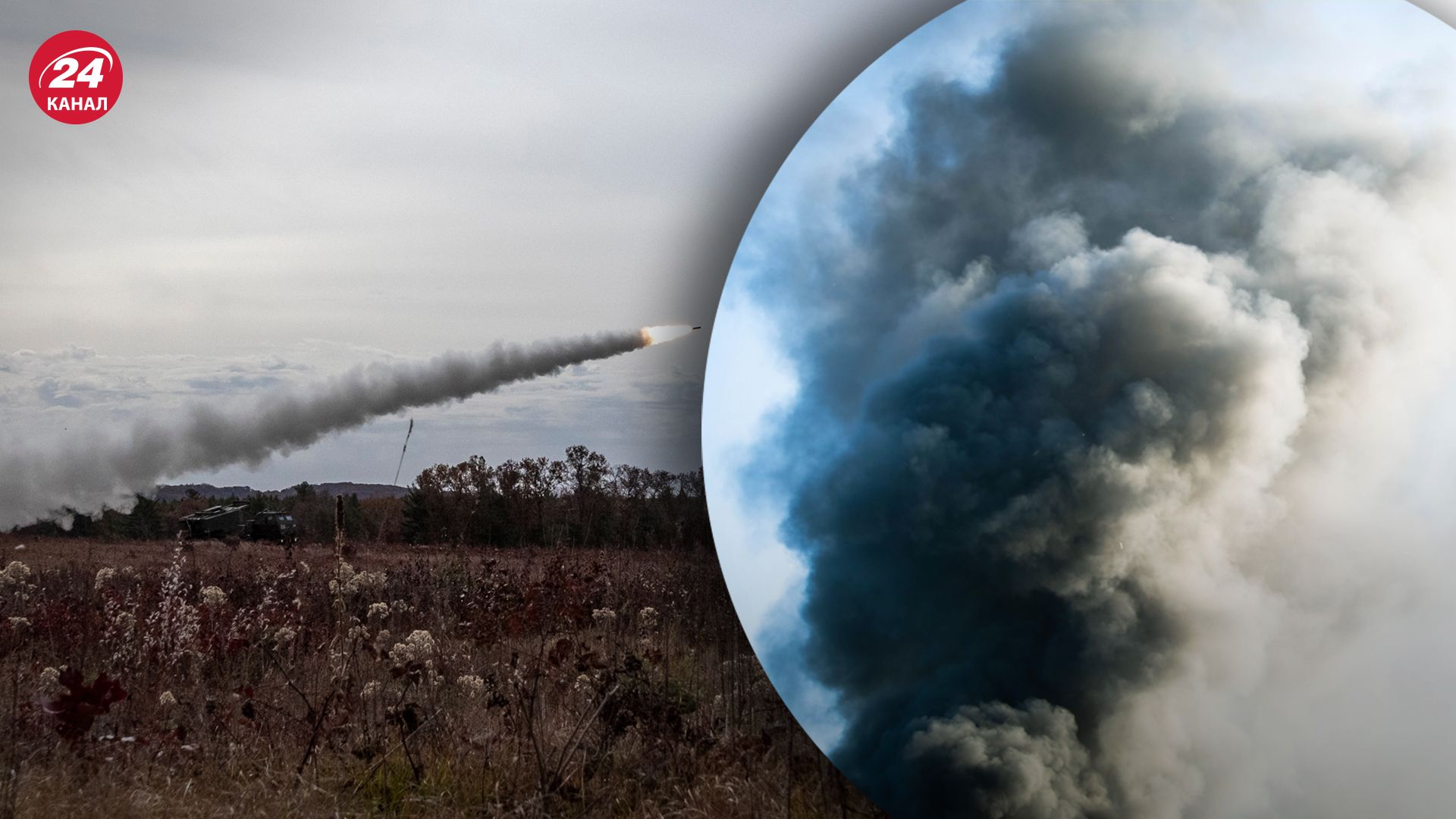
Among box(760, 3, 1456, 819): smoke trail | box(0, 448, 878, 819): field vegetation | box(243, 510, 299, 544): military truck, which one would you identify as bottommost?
box(243, 510, 299, 544): military truck

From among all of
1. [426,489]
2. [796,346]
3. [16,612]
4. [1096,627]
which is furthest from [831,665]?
[426,489]

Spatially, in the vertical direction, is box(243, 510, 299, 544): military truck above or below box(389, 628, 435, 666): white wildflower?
below

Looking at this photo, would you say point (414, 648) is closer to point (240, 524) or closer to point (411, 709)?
point (411, 709)

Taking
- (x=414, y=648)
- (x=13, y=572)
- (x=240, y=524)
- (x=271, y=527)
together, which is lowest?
(x=271, y=527)

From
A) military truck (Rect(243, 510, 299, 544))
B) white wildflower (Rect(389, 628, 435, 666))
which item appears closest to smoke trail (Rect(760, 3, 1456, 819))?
white wildflower (Rect(389, 628, 435, 666))

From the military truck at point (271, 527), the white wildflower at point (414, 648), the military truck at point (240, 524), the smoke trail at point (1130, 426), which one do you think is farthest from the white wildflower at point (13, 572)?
the military truck at point (271, 527)

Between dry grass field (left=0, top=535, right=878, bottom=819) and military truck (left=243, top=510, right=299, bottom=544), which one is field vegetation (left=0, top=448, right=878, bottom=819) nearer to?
dry grass field (left=0, top=535, right=878, bottom=819)

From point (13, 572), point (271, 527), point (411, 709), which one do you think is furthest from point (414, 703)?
point (271, 527)
